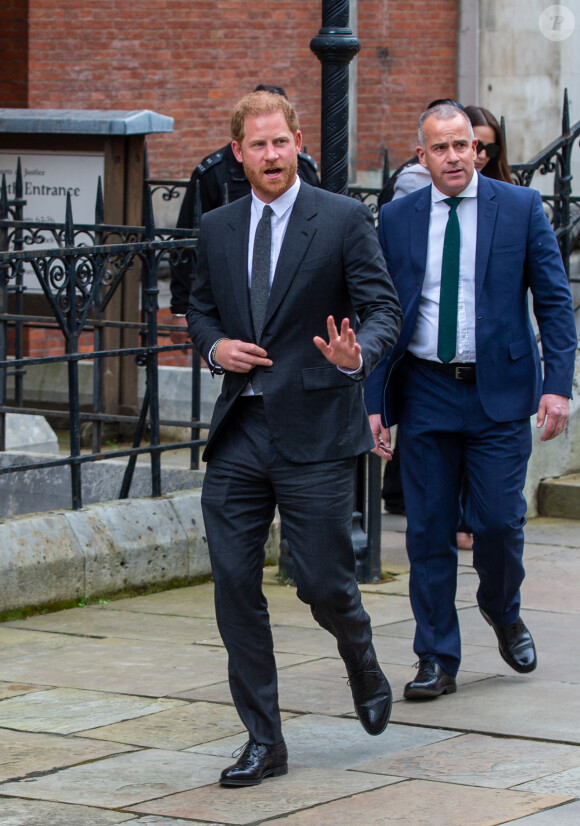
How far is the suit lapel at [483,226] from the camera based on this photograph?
5.44 meters

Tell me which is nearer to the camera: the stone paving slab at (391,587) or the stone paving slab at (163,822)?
the stone paving slab at (163,822)

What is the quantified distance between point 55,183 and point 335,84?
10.2 ft

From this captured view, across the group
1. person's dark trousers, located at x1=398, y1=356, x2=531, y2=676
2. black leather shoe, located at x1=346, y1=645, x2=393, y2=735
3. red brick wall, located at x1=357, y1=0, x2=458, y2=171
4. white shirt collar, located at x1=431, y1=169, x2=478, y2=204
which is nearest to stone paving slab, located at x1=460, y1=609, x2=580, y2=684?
person's dark trousers, located at x1=398, y1=356, x2=531, y2=676

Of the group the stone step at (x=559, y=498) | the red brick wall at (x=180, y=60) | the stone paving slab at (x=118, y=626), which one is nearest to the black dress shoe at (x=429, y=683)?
the stone paving slab at (x=118, y=626)

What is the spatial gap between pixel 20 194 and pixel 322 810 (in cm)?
555

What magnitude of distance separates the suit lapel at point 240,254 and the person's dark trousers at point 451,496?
41.0 inches

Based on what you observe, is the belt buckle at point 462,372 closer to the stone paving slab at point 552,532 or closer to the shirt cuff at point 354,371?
the shirt cuff at point 354,371

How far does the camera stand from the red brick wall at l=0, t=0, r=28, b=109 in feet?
43.9

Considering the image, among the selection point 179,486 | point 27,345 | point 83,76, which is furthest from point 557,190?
point 83,76

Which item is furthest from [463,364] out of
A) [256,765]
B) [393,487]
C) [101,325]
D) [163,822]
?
[101,325]

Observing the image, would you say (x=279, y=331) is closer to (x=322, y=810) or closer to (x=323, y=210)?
(x=323, y=210)

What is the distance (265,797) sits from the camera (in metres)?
4.44

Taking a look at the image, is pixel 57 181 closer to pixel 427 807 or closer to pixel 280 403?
pixel 280 403

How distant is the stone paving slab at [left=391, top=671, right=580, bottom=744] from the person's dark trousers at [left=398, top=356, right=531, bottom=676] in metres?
0.16
